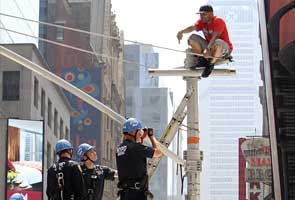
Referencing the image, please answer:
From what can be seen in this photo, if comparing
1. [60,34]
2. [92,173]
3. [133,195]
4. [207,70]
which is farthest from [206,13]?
[60,34]

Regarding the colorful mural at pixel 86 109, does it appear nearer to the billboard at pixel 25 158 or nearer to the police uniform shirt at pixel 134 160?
the billboard at pixel 25 158

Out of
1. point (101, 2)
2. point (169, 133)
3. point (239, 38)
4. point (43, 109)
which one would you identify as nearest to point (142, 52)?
point (239, 38)

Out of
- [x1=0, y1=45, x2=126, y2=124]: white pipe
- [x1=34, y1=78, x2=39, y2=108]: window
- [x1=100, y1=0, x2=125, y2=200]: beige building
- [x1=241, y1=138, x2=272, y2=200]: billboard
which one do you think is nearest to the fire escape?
[x1=0, y1=45, x2=126, y2=124]: white pipe

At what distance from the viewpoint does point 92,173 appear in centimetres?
970

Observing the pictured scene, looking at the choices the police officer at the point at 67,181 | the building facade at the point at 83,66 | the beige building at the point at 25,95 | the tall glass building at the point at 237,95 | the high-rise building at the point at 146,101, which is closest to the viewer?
the police officer at the point at 67,181

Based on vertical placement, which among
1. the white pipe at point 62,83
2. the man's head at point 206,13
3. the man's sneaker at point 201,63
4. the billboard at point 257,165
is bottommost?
the billboard at point 257,165

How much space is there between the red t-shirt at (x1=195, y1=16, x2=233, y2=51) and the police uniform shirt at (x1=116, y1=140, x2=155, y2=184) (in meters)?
3.12

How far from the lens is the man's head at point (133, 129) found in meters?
8.27

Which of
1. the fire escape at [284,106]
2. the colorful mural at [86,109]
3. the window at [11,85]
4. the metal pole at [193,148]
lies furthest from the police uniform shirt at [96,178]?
the colorful mural at [86,109]

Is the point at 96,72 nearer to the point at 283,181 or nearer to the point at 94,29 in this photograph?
the point at 94,29

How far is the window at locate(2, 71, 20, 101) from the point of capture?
63059mm

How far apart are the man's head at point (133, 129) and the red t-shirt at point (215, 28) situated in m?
2.95

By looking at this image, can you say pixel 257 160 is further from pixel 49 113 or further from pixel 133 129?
pixel 133 129

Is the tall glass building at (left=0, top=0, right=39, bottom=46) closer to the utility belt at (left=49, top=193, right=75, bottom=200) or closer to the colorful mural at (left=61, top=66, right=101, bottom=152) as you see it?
the colorful mural at (left=61, top=66, right=101, bottom=152)
